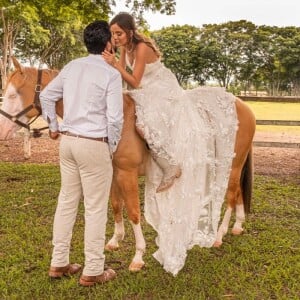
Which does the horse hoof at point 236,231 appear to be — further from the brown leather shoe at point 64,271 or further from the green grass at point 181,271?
the brown leather shoe at point 64,271

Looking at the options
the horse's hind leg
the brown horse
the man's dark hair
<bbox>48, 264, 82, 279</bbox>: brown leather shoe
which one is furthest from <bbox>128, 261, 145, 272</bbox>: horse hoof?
the man's dark hair

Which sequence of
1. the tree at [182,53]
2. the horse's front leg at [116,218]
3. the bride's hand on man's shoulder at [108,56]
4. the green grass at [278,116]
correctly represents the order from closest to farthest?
the bride's hand on man's shoulder at [108,56] → the horse's front leg at [116,218] → the green grass at [278,116] → the tree at [182,53]

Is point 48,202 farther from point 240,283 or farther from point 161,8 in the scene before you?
point 161,8

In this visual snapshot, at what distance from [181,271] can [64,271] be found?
1.06 meters

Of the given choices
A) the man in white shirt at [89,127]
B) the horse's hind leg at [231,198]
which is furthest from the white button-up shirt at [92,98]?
the horse's hind leg at [231,198]

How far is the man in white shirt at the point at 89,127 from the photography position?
307 cm

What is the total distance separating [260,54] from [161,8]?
4697 cm

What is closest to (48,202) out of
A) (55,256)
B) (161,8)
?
(55,256)

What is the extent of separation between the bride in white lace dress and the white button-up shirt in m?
0.39

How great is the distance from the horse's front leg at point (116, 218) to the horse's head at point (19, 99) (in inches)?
42.9

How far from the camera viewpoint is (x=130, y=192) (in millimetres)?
3648

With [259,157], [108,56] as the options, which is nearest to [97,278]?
[108,56]

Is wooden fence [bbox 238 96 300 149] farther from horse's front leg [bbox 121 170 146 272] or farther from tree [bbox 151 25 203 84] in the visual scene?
tree [bbox 151 25 203 84]

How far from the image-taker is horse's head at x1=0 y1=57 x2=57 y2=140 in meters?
3.66
